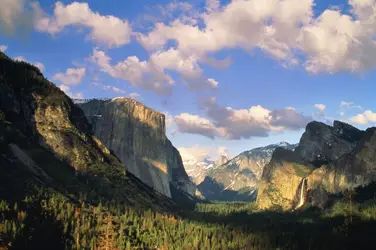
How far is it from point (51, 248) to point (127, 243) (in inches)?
1320

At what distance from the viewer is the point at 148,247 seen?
7820 inches

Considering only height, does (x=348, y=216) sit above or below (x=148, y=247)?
above

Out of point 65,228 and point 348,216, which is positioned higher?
point 348,216

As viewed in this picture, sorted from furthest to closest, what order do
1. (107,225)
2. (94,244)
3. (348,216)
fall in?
(107,225), (94,244), (348,216)

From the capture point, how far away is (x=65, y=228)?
580 ft

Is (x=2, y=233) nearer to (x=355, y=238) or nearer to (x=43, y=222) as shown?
(x=43, y=222)

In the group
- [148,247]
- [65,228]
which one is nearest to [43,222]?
[65,228]

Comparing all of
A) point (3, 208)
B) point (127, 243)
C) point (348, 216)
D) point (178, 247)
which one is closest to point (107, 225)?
point (127, 243)

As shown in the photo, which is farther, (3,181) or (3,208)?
(3,181)

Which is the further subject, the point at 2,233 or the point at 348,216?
the point at 348,216

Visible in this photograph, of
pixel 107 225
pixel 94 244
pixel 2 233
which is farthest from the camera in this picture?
pixel 107 225

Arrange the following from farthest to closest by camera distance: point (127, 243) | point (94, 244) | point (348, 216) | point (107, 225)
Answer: point (107, 225), point (127, 243), point (94, 244), point (348, 216)

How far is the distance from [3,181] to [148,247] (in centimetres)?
7017

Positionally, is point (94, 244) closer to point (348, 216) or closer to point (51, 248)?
point (51, 248)
